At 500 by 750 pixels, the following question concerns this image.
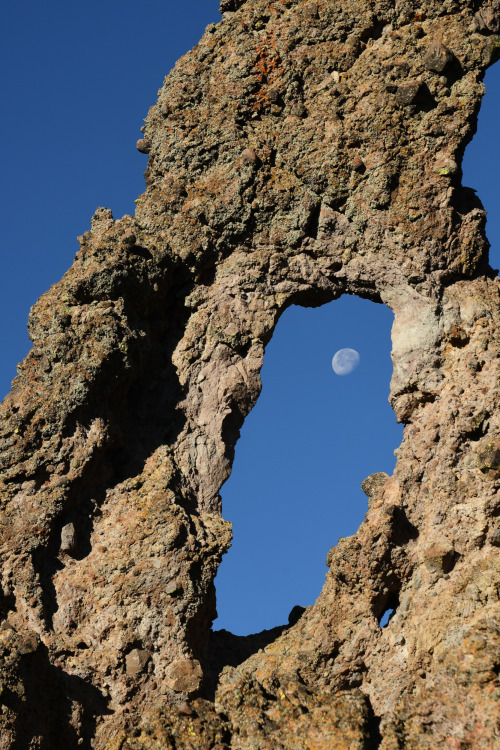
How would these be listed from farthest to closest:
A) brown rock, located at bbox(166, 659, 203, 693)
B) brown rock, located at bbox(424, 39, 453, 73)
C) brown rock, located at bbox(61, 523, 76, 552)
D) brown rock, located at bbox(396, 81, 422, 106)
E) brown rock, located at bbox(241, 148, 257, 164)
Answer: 1. brown rock, located at bbox(241, 148, 257, 164)
2. brown rock, located at bbox(424, 39, 453, 73)
3. brown rock, located at bbox(396, 81, 422, 106)
4. brown rock, located at bbox(61, 523, 76, 552)
5. brown rock, located at bbox(166, 659, 203, 693)

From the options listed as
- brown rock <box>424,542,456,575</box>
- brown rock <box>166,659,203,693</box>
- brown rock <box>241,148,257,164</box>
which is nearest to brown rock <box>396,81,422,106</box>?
brown rock <box>241,148,257,164</box>

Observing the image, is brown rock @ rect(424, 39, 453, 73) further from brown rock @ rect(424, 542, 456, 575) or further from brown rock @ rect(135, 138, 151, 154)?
brown rock @ rect(424, 542, 456, 575)

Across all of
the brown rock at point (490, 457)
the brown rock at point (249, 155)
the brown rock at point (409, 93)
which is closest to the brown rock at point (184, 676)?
the brown rock at point (490, 457)

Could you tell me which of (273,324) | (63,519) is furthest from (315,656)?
(273,324)

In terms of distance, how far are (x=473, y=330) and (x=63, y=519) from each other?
604 cm

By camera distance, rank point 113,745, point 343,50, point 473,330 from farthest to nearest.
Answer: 1. point 343,50
2. point 473,330
3. point 113,745

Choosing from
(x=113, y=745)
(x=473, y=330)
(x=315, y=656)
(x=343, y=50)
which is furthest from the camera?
(x=343, y=50)

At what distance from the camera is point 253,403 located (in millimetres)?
16703

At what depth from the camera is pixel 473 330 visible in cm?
1594

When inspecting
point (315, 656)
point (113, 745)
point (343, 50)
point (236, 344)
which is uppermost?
point (343, 50)

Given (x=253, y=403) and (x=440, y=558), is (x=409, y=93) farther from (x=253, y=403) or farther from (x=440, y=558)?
(x=440, y=558)

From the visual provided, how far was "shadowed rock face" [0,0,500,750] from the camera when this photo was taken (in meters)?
14.0

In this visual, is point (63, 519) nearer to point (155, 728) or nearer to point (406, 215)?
point (155, 728)

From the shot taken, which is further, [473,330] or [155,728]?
[473,330]
